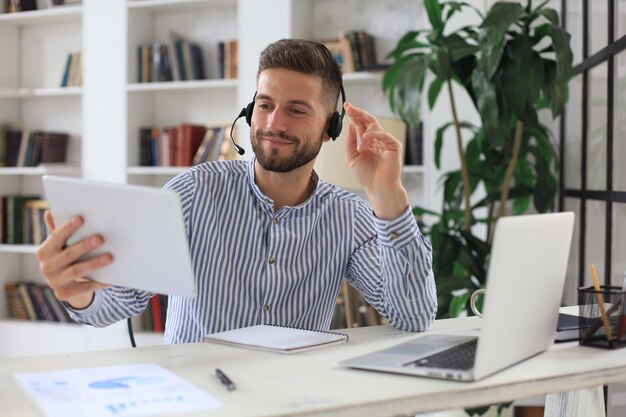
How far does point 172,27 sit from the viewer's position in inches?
181

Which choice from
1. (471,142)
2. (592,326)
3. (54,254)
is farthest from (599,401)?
(471,142)

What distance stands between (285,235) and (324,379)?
2.14 ft

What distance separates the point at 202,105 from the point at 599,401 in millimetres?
3312

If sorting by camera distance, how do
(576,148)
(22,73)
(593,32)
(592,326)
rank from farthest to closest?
(22,73), (576,148), (593,32), (592,326)

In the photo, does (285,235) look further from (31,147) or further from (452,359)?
(31,147)

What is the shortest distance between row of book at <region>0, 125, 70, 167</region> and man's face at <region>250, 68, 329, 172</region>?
3185mm

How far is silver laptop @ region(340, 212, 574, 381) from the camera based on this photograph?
116 cm

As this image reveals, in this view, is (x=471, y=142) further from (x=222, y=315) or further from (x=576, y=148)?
(x=222, y=315)

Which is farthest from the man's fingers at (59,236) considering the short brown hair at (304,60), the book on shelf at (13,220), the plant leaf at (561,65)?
the book on shelf at (13,220)

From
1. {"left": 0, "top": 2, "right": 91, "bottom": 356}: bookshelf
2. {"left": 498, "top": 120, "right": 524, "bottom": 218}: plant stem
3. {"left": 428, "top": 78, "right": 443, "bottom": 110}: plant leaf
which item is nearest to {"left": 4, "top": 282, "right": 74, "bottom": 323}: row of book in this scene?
{"left": 0, "top": 2, "right": 91, "bottom": 356}: bookshelf

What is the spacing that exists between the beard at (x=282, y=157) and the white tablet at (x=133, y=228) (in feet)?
1.84

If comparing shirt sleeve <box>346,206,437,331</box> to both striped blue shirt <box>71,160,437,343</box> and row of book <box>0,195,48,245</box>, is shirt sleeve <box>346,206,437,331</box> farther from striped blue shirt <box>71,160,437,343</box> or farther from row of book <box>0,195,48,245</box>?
row of book <box>0,195,48,245</box>

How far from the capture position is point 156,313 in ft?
14.3

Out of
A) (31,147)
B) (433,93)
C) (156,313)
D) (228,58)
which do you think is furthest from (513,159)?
(31,147)
